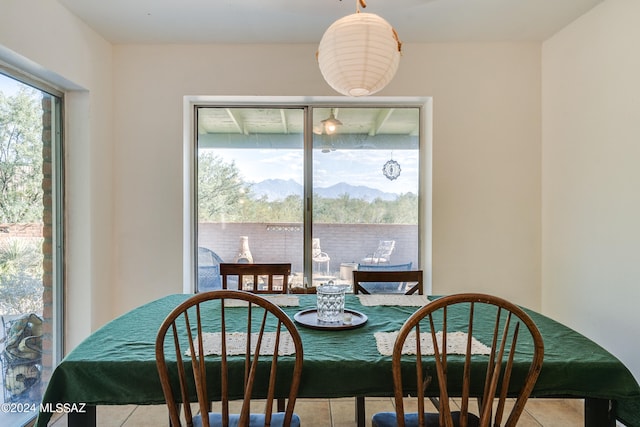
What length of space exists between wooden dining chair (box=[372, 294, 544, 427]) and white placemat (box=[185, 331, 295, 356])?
0.40 metres

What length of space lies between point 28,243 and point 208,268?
47.5 inches

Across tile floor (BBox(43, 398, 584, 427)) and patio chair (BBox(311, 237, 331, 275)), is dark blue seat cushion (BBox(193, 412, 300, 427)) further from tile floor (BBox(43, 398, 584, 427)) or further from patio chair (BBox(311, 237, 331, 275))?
patio chair (BBox(311, 237, 331, 275))

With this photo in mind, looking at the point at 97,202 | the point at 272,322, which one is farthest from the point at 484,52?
the point at 97,202

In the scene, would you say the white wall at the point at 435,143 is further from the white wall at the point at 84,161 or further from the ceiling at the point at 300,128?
the ceiling at the point at 300,128

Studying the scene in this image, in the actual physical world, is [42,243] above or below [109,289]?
above

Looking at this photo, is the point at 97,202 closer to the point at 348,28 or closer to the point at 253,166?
the point at 253,166

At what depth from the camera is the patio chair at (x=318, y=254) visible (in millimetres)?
2984

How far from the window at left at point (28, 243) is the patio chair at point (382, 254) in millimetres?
2215

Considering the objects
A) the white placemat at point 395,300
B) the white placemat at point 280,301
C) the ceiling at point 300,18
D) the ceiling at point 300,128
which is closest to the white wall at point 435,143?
the ceiling at point 300,18

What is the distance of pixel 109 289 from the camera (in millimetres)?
2701

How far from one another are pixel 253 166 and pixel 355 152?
0.85 metres

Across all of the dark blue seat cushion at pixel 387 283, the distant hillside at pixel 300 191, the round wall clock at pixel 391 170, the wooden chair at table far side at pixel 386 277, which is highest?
the round wall clock at pixel 391 170

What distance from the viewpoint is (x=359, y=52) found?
145 cm

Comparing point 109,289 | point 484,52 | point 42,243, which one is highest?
point 484,52
